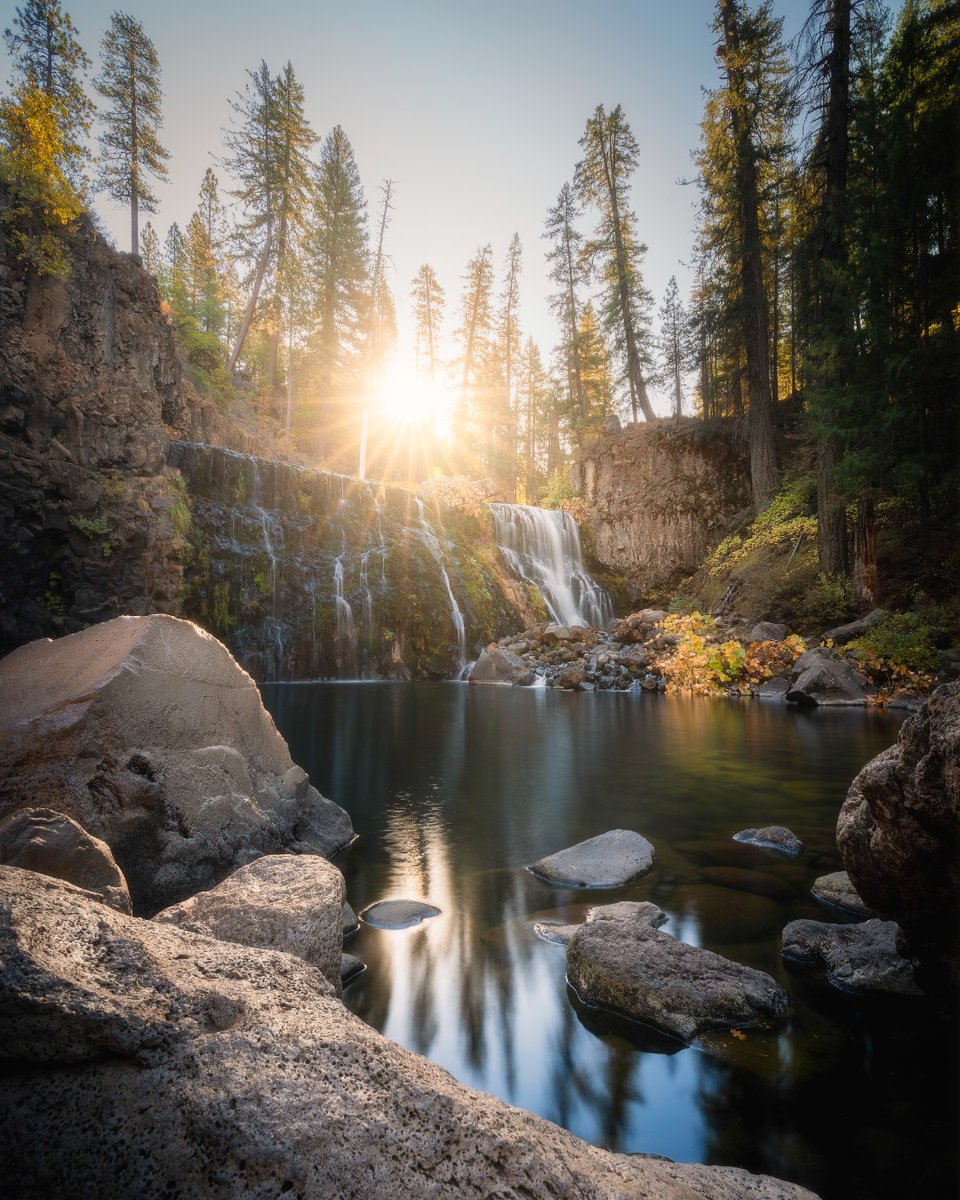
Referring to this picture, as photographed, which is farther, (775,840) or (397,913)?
(775,840)

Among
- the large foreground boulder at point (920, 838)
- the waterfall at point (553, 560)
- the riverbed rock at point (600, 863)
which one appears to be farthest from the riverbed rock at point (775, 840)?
the waterfall at point (553, 560)

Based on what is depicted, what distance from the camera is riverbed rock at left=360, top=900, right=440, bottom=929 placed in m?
3.67

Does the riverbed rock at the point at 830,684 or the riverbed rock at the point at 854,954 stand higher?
the riverbed rock at the point at 830,684

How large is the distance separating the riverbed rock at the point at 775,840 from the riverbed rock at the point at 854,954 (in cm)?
156

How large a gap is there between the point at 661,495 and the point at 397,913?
78.0 feet

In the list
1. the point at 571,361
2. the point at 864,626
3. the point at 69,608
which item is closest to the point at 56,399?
the point at 69,608

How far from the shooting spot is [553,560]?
1049 inches

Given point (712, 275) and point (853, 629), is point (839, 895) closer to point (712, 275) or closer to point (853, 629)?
point (853, 629)

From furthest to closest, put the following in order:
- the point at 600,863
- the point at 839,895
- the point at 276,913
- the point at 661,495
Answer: the point at 661,495
the point at 600,863
the point at 839,895
the point at 276,913

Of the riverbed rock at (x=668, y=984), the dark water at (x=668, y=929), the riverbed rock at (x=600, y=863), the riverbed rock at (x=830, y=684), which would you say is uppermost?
the riverbed rock at (x=830, y=684)

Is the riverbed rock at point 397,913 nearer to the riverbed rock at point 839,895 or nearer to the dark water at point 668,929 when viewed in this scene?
the dark water at point 668,929

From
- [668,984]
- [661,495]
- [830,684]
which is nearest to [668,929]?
[668,984]

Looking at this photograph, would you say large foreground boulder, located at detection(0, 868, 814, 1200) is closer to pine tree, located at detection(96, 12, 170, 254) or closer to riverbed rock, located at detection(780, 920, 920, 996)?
riverbed rock, located at detection(780, 920, 920, 996)

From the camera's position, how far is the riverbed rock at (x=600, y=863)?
13.9ft
